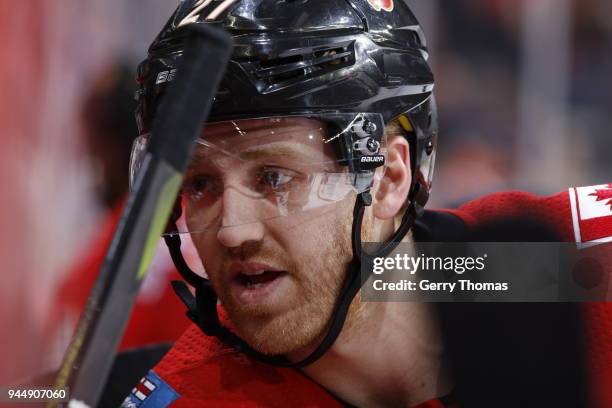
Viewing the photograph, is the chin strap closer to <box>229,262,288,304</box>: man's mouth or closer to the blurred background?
<box>229,262,288,304</box>: man's mouth

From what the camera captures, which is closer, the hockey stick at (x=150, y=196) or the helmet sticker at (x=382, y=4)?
the hockey stick at (x=150, y=196)

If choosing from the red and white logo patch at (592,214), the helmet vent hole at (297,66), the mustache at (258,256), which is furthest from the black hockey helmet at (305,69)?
the red and white logo patch at (592,214)

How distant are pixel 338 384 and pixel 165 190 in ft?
2.82

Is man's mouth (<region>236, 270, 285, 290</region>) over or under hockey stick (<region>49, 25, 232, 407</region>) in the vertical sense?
under

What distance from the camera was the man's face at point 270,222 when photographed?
1.41m

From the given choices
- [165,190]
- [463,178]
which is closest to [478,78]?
[463,178]

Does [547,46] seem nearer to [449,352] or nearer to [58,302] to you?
[58,302]

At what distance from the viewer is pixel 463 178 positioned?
4.38m

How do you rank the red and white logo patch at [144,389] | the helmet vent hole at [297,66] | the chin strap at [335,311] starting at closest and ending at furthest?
the helmet vent hole at [297,66], the chin strap at [335,311], the red and white logo patch at [144,389]

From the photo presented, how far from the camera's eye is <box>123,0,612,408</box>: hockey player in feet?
4.61

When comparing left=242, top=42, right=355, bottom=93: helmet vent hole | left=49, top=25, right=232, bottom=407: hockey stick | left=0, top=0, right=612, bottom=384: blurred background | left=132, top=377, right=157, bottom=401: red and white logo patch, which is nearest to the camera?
left=49, top=25, right=232, bottom=407: hockey stick

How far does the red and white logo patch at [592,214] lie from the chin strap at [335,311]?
0.34 meters

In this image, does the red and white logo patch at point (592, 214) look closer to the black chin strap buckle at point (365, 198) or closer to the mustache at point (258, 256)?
the black chin strap buckle at point (365, 198)

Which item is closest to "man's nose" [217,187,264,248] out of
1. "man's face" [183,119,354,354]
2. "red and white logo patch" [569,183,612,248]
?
"man's face" [183,119,354,354]
